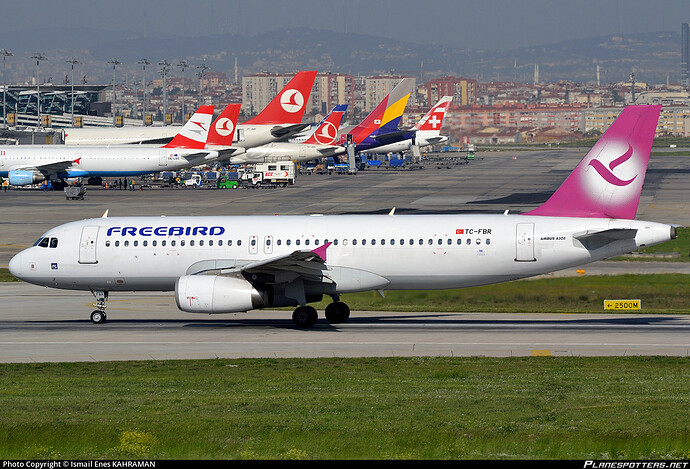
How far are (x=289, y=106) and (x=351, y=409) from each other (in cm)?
10921

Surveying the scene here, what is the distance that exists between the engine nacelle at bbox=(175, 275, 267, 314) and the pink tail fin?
11.3 metres

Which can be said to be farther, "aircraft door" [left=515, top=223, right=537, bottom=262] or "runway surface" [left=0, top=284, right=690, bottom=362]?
"aircraft door" [left=515, top=223, right=537, bottom=262]

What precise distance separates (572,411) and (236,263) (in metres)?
19.2

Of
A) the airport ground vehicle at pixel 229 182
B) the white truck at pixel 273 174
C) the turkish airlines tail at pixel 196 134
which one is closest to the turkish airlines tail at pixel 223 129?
the turkish airlines tail at pixel 196 134

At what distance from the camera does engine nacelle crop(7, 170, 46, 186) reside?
110 meters

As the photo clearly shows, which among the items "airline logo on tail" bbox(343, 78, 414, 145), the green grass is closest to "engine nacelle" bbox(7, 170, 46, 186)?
"airline logo on tail" bbox(343, 78, 414, 145)

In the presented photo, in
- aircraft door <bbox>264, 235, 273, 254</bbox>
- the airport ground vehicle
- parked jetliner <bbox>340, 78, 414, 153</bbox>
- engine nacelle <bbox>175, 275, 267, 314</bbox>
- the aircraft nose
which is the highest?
parked jetliner <bbox>340, 78, 414, 153</bbox>

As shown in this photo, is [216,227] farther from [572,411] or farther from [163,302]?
[572,411]

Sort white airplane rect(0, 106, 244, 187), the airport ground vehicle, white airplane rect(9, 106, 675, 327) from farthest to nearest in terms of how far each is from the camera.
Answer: the airport ground vehicle
white airplane rect(0, 106, 244, 187)
white airplane rect(9, 106, 675, 327)

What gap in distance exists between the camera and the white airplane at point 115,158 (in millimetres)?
111875

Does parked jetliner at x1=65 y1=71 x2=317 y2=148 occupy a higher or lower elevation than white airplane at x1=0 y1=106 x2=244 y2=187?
higher

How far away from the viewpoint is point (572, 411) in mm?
20141

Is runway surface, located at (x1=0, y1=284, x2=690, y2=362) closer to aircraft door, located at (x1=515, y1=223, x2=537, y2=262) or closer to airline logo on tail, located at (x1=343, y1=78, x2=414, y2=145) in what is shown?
aircraft door, located at (x1=515, y1=223, x2=537, y2=262)

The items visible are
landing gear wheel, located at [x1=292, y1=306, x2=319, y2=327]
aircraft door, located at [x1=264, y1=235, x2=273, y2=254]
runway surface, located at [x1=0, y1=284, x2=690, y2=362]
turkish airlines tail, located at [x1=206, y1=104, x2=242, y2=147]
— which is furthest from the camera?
turkish airlines tail, located at [x1=206, y1=104, x2=242, y2=147]
